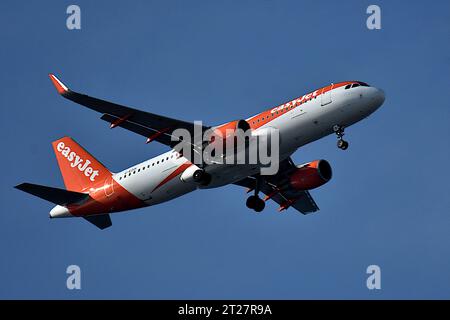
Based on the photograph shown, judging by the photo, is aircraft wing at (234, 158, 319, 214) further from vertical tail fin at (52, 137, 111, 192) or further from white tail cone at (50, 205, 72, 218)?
white tail cone at (50, 205, 72, 218)

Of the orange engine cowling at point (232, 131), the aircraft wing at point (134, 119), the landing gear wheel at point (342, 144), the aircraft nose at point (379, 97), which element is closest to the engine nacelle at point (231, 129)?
the orange engine cowling at point (232, 131)

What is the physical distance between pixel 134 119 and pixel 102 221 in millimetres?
9465

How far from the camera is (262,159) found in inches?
1970

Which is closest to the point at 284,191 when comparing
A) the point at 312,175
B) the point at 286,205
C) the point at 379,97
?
the point at 286,205

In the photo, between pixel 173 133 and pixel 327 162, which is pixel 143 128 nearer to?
pixel 173 133

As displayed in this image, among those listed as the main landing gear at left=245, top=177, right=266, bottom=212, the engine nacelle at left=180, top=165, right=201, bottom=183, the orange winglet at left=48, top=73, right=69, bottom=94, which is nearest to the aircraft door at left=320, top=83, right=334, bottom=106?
the engine nacelle at left=180, top=165, right=201, bottom=183

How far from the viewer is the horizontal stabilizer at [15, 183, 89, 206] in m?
51.5

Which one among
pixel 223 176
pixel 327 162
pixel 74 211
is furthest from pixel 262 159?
pixel 74 211

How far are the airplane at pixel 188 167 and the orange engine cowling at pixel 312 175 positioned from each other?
2.5 inches

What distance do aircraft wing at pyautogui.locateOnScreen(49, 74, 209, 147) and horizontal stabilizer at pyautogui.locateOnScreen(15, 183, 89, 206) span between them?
634 cm

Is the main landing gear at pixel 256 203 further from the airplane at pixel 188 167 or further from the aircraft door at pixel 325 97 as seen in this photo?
the aircraft door at pixel 325 97

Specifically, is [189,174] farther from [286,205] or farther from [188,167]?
[286,205]

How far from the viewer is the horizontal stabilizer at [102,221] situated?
5578 centimetres

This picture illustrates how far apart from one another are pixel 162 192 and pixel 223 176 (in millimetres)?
3927
